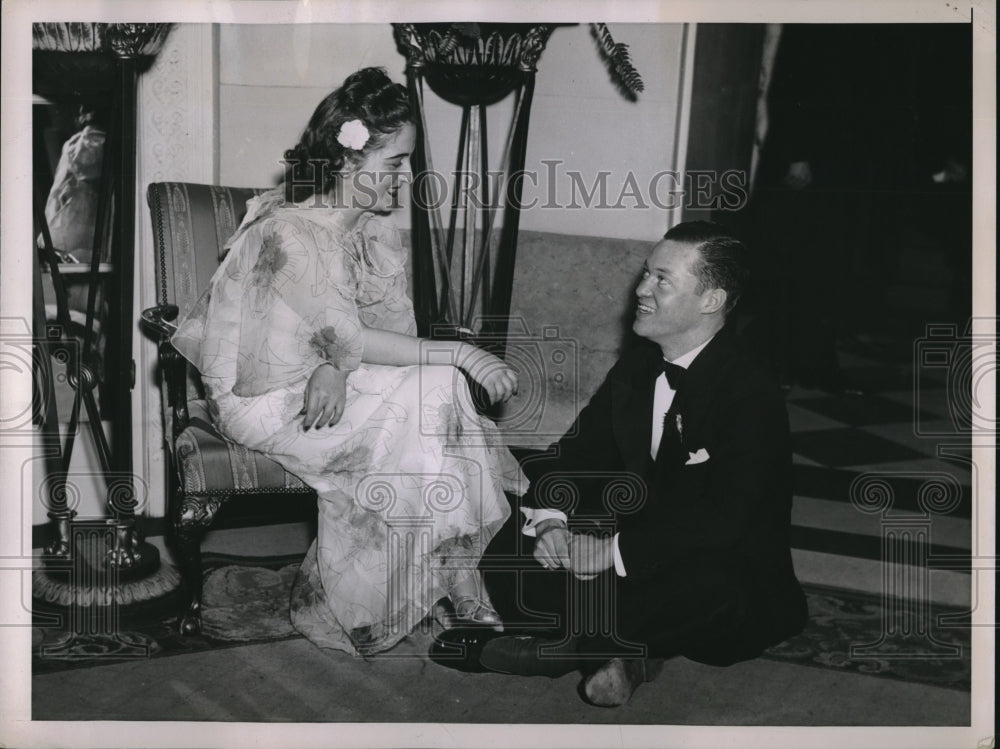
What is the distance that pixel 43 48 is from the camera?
2.75 m

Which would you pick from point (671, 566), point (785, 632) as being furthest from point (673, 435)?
point (785, 632)

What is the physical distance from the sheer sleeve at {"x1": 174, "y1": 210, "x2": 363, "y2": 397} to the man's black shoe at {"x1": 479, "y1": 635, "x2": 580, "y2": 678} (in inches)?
31.5

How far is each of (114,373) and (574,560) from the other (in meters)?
1.34

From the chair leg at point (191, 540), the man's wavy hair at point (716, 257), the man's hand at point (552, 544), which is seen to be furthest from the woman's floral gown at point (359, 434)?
the man's wavy hair at point (716, 257)

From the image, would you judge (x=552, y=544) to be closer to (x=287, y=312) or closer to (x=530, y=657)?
(x=530, y=657)

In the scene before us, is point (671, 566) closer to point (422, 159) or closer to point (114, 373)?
point (422, 159)

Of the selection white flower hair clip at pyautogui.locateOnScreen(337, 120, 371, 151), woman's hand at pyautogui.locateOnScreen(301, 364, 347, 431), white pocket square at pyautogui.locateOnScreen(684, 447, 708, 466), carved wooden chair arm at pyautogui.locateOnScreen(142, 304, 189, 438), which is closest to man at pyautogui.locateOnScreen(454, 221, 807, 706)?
white pocket square at pyautogui.locateOnScreen(684, 447, 708, 466)

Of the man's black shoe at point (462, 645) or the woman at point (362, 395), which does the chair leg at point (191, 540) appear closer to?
the woman at point (362, 395)

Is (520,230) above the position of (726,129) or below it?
below

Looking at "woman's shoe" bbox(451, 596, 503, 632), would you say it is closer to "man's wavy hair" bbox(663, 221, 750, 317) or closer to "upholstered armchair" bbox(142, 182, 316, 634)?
"upholstered armchair" bbox(142, 182, 316, 634)

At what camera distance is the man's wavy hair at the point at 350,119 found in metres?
2.74

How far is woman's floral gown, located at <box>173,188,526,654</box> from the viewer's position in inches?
109

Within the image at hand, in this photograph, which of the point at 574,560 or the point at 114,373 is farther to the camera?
the point at 114,373

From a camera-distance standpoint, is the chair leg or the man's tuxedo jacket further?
the chair leg
